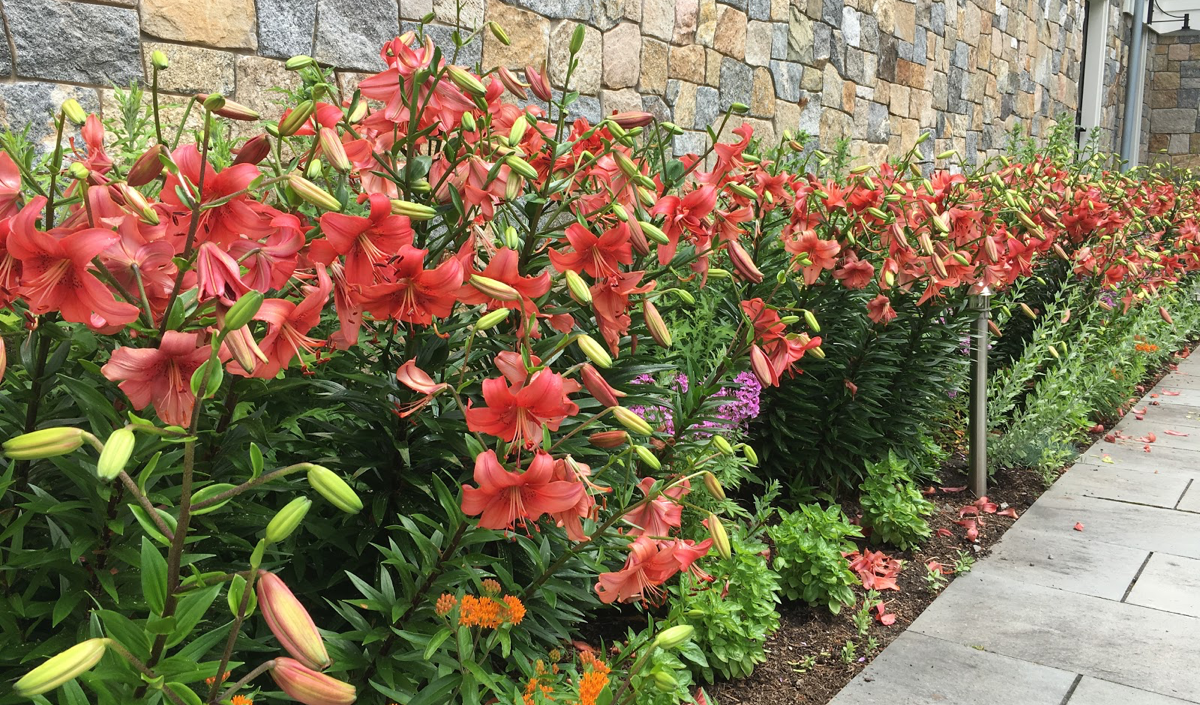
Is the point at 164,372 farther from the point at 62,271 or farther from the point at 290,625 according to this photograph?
the point at 290,625

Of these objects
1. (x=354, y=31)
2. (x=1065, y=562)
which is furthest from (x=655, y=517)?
(x=354, y=31)

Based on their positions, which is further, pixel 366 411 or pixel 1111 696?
pixel 1111 696

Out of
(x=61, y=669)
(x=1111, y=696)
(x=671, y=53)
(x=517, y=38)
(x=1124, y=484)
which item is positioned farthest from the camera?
(x=671, y=53)

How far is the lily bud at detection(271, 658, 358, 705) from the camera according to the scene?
705 mm

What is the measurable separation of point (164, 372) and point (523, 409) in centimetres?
38

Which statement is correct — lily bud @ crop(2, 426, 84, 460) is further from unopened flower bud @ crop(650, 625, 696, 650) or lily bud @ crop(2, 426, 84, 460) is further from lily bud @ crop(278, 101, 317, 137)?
unopened flower bud @ crop(650, 625, 696, 650)

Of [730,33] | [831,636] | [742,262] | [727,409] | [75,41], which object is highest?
[730,33]

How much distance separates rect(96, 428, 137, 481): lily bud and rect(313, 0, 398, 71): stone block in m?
2.76

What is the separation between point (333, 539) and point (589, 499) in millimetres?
485

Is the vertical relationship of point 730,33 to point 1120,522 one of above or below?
above

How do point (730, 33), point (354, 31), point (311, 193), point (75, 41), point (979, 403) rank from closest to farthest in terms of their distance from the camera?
1. point (311, 193)
2. point (75, 41)
3. point (979, 403)
4. point (354, 31)
5. point (730, 33)

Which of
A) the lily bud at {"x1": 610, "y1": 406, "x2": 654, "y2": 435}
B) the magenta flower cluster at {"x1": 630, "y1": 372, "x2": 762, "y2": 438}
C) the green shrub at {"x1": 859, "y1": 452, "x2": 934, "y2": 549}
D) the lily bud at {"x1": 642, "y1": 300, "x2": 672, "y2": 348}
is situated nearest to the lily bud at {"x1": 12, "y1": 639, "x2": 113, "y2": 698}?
the lily bud at {"x1": 610, "y1": 406, "x2": 654, "y2": 435}

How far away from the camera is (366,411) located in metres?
1.42

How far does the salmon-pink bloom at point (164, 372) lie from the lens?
916mm
